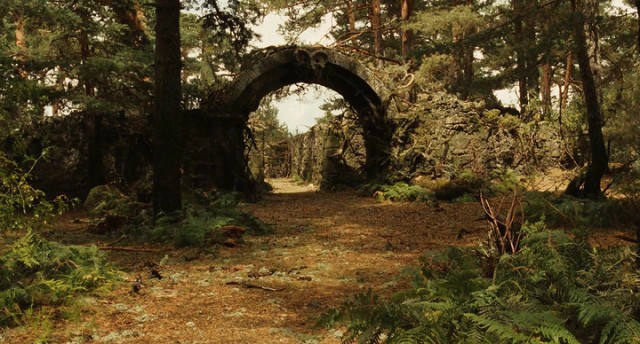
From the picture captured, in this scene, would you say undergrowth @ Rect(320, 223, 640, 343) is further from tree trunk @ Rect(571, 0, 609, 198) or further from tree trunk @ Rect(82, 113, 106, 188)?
tree trunk @ Rect(82, 113, 106, 188)

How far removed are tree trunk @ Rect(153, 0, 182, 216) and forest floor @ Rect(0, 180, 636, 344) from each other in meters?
1.37

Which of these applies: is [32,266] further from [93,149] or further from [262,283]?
[93,149]

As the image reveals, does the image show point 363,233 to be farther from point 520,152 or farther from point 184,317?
point 520,152

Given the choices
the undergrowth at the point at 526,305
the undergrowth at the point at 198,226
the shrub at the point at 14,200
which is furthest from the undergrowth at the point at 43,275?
the undergrowth at the point at 526,305

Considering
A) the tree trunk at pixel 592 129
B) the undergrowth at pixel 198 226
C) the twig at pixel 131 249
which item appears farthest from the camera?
the tree trunk at pixel 592 129

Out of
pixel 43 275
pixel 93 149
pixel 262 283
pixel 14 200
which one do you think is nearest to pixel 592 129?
pixel 262 283

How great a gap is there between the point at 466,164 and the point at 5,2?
13109mm

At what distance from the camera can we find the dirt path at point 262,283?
3.75m

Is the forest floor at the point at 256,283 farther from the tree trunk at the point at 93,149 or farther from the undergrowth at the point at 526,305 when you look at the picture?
the tree trunk at the point at 93,149

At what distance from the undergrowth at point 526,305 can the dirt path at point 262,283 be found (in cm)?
95

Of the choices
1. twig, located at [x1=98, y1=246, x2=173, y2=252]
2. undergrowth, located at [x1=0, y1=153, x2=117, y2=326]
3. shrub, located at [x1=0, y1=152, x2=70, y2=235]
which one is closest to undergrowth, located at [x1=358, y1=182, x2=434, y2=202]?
twig, located at [x1=98, y1=246, x2=173, y2=252]

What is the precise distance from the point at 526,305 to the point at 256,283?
3202 millimetres

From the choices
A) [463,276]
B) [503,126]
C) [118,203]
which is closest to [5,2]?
[118,203]

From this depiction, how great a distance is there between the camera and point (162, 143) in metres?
8.23
